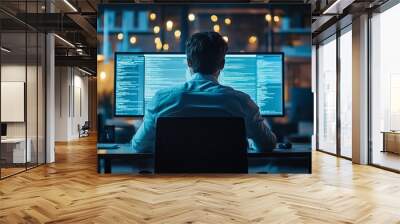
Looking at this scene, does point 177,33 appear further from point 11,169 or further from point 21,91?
point 11,169

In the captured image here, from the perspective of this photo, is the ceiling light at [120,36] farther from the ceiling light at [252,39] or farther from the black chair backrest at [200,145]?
the ceiling light at [252,39]

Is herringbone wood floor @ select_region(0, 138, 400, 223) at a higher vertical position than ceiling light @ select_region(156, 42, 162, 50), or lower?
lower

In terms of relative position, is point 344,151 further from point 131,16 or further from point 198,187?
point 131,16

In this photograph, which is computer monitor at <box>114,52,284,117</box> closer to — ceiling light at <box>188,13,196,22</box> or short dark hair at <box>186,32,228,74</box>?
short dark hair at <box>186,32,228,74</box>

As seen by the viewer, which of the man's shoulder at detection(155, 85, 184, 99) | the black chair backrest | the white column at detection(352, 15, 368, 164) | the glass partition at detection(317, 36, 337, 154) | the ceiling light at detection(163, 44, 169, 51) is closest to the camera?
the black chair backrest

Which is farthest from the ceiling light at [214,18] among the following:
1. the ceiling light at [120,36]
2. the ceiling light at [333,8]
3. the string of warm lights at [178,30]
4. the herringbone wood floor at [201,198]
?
the herringbone wood floor at [201,198]

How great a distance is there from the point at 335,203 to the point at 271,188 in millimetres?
1102

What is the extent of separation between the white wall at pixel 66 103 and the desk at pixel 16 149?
7936 millimetres

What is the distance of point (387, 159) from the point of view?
729cm

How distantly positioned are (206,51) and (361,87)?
350cm

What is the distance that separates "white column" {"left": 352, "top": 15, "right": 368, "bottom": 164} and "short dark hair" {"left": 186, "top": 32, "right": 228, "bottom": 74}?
3215 millimetres

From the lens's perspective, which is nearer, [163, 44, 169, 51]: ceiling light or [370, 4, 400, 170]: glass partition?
[163, 44, 169, 51]: ceiling light

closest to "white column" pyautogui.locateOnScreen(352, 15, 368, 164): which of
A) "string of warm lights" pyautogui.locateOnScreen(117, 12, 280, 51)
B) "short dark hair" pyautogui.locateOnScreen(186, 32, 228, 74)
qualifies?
"string of warm lights" pyautogui.locateOnScreen(117, 12, 280, 51)

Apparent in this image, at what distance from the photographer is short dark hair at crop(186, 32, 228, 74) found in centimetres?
616
